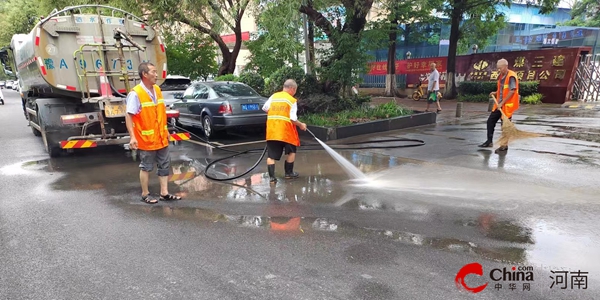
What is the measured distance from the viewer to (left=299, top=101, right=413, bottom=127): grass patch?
10023 mm

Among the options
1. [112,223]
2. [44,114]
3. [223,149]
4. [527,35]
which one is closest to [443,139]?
[223,149]

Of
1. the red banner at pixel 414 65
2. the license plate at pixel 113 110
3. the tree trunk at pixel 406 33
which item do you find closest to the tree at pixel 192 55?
the red banner at pixel 414 65

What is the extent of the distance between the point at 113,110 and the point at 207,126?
9.36 feet

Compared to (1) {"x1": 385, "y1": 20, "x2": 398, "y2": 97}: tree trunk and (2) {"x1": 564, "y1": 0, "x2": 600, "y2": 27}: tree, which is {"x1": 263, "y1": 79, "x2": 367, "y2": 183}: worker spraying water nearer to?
(1) {"x1": 385, "y1": 20, "x2": 398, "y2": 97}: tree trunk

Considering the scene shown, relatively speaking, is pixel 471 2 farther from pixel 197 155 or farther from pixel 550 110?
pixel 197 155

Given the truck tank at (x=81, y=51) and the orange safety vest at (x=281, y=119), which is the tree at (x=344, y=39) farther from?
the orange safety vest at (x=281, y=119)

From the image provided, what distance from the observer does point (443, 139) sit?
29.9 ft

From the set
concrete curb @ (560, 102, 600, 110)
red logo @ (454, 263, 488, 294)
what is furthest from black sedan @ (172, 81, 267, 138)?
concrete curb @ (560, 102, 600, 110)

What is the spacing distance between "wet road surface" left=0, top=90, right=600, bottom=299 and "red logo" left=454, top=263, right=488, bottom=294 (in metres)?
0.05

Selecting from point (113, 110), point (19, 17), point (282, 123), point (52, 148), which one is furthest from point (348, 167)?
point (19, 17)

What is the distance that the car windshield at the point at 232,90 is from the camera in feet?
32.6

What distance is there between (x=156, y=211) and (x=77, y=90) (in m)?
4.33

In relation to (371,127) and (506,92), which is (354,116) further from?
(506,92)

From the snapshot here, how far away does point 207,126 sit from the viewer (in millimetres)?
9836
